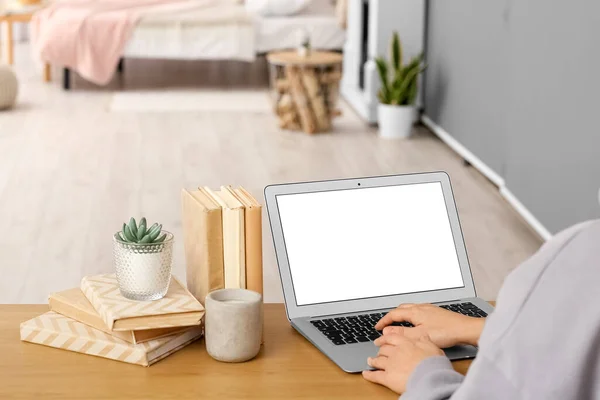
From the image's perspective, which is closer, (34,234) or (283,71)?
(34,234)

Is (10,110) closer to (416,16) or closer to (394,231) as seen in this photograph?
(416,16)

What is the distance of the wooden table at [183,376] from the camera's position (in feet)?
3.78

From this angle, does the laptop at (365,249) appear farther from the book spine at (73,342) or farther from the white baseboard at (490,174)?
the white baseboard at (490,174)

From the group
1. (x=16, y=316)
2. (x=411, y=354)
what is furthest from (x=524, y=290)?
(x=16, y=316)

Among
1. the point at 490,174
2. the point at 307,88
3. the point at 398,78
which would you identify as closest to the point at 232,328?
the point at 490,174

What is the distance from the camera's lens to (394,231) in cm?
146

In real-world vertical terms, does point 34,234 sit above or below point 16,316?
below

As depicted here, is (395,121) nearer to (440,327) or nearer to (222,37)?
(222,37)

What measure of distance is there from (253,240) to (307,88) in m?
4.29

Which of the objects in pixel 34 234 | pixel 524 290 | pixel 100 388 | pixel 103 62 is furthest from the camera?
pixel 103 62

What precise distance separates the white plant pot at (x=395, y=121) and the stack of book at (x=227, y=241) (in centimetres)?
412

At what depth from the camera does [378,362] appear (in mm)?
1195

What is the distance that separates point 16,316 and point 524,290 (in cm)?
82

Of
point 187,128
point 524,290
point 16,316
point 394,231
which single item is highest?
point 524,290
